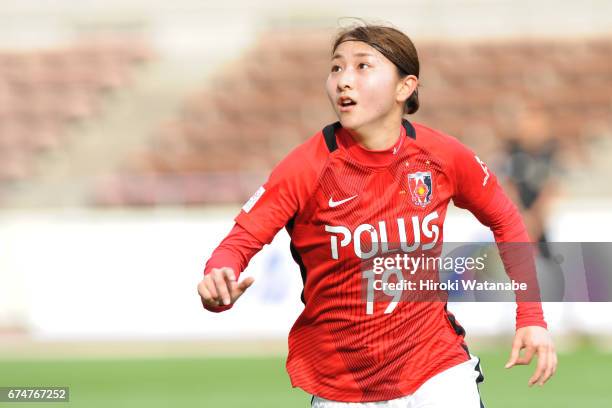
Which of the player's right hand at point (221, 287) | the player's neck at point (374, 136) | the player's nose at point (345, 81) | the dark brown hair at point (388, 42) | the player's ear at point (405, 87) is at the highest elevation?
the dark brown hair at point (388, 42)

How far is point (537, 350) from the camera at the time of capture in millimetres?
4492

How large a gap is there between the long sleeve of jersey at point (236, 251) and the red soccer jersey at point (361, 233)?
0.04 meters

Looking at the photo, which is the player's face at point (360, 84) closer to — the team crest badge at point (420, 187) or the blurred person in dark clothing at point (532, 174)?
the team crest badge at point (420, 187)

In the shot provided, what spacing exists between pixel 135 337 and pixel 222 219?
5.61ft

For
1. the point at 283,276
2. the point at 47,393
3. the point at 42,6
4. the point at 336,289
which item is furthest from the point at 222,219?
the point at 42,6

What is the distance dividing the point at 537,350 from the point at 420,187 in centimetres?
79

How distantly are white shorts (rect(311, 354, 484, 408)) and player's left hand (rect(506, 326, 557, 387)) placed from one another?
23cm

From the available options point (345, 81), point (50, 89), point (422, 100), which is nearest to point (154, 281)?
point (422, 100)

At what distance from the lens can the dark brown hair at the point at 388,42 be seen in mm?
4711

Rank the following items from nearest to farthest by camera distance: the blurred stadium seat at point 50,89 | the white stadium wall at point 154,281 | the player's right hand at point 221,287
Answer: the player's right hand at point 221,287 → the white stadium wall at point 154,281 → the blurred stadium seat at point 50,89

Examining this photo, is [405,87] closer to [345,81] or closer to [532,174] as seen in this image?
[345,81]

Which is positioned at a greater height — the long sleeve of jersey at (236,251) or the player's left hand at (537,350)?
the long sleeve of jersey at (236,251)

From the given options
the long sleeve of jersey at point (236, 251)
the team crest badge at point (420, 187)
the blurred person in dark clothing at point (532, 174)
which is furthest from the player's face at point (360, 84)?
the blurred person in dark clothing at point (532, 174)

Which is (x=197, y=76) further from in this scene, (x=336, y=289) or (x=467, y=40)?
(x=336, y=289)
